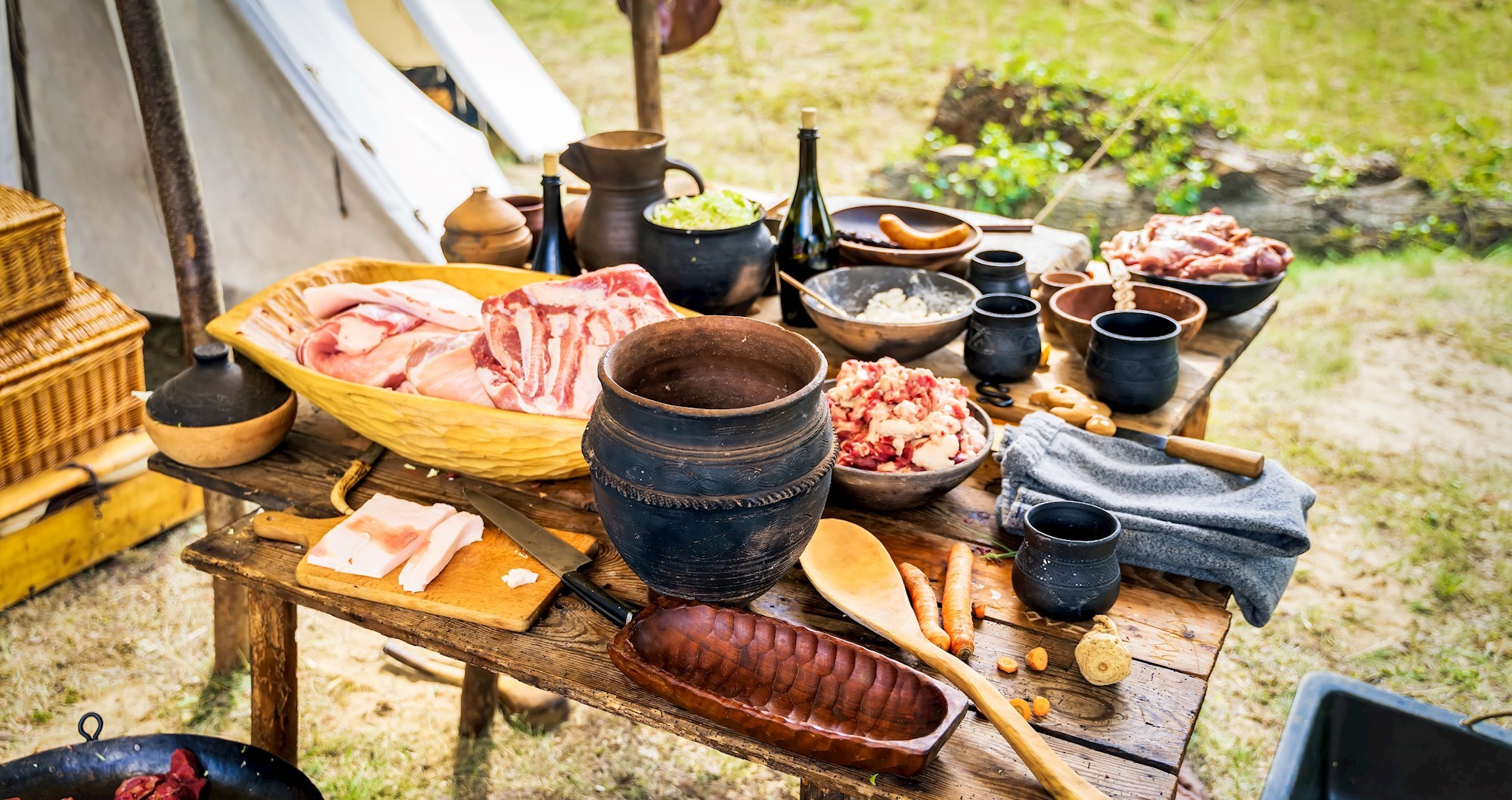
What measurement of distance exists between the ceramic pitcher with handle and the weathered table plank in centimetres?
111

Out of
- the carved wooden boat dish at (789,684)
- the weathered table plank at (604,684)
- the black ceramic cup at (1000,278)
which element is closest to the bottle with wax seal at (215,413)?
the weathered table plank at (604,684)

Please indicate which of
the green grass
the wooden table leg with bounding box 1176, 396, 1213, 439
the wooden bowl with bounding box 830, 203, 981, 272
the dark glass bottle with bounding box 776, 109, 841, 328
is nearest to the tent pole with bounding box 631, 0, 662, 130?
the wooden bowl with bounding box 830, 203, 981, 272

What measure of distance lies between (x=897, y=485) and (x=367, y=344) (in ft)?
3.77

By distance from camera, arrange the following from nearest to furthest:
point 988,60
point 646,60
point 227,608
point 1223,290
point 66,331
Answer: point 1223,290 < point 227,608 < point 66,331 < point 646,60 < point 988,60

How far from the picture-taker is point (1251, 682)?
123 inches

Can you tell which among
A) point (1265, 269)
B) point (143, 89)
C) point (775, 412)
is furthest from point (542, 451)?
point (1265, 269)

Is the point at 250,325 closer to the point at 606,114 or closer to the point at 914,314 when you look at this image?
the point at 914,314

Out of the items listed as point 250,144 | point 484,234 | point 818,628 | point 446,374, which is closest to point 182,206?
point 484,234

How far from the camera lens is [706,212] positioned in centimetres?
252

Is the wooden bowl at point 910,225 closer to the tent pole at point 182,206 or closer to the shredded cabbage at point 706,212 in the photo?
the shredded cabbage at point 706,212

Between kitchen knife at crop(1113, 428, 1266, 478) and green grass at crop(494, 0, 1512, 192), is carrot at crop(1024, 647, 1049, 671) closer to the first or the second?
kitchen knife at crop(1113, 428, 1266, 478)

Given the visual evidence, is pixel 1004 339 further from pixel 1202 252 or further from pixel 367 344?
pixel 367 344

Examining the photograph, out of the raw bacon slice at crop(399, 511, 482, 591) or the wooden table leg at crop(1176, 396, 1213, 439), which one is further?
the wooden table leg at crop(1176, 396, 1213, 439)

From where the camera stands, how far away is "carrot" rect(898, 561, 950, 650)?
Result: 1.53 metres
